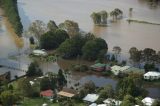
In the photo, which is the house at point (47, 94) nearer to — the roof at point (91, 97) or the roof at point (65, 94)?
the roof at point (65, 94)

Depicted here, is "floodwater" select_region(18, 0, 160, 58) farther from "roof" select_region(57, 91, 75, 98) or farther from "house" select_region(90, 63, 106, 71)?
"roof" select_region(57, 91, 75, 98)

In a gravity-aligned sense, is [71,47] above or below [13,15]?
below

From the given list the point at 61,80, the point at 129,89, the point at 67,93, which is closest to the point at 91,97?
the point at 67,93

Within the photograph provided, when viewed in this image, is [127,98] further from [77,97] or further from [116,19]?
[116,19]

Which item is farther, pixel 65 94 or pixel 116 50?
pixel 116 50

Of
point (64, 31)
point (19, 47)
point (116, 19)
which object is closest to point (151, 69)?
point (64, 31)

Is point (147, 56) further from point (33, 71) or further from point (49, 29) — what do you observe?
point (49, 29)

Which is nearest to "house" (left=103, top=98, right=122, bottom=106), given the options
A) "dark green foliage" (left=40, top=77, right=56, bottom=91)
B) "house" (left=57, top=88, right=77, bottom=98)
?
"house" (left=57, top=88, right=77, bottom=98)
